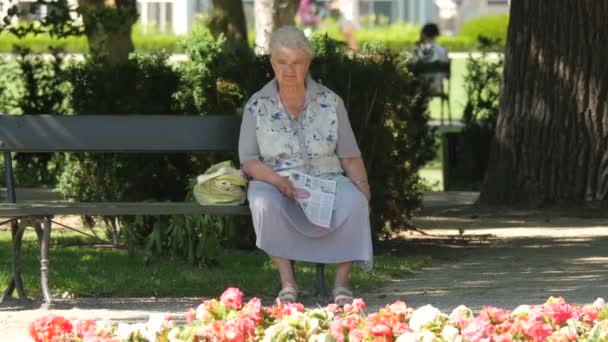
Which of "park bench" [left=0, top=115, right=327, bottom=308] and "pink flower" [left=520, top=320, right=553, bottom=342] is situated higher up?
"park bench" [left=0, top=115, right=327, bottom=308]

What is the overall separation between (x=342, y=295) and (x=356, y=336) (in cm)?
209

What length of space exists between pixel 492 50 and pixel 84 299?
9182 millimetres

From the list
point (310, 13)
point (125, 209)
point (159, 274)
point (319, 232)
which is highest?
point (125, 209)

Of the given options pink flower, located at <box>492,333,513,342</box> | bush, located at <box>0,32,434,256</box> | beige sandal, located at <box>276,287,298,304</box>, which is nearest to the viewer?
pink flower, located at <box>492,333,513,342</box>

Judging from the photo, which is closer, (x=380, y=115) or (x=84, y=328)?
(x=84, y=328)

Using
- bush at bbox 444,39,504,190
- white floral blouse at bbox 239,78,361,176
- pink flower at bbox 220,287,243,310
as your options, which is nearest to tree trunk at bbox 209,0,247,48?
bush at bbox 444,39,504,190

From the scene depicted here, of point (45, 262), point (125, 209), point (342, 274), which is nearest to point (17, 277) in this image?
point (45, 262)

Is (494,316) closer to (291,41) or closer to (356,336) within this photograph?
(356,336)

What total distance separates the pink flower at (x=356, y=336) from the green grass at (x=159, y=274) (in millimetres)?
2550

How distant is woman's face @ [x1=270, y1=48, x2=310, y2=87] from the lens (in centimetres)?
683

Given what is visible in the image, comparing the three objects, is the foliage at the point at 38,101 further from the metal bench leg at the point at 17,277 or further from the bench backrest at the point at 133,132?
the metal bench leg at the point at 17,277

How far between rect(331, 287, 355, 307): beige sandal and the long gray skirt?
0.44 feet

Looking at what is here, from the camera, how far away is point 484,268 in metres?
8.33

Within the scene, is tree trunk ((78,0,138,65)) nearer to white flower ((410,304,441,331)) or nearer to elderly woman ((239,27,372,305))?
elderly woman ((239,27,372,305))
